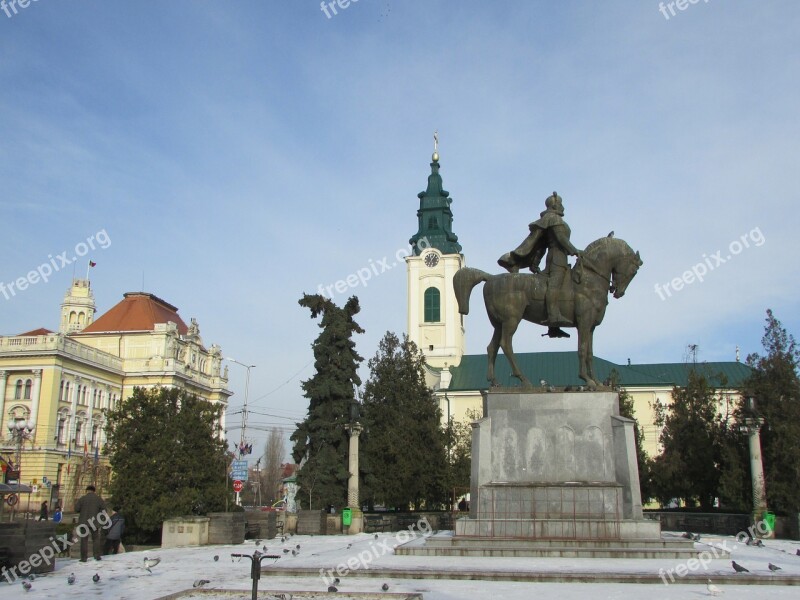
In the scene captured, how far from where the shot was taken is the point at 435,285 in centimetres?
7819

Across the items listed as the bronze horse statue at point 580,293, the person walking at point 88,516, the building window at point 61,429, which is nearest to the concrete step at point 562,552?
the bronze horse statue at point 580,293

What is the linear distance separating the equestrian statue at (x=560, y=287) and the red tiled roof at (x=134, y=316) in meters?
63.1

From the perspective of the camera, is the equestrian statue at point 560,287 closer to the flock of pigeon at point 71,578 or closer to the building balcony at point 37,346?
the flock of pigeon at point 71,578

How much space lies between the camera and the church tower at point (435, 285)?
3039 inches

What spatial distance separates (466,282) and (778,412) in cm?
1545

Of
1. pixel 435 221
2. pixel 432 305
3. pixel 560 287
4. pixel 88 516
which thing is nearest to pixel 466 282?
pixel 560 287

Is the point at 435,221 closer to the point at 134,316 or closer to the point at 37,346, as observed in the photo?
the point at 134,316

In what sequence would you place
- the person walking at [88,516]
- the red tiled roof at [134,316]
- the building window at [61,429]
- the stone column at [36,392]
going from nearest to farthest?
the person walking at [88,516] → the stone column at [36,392] → the building window at [61,429] → the red tiled roof at [134,316]

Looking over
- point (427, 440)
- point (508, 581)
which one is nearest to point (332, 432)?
point (427, 440)

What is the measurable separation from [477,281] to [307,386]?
1694 centimetres

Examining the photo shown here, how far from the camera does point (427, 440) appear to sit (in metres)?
33.7

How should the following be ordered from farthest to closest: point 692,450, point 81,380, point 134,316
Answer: point 134,316 → point 81,380 → point 692,450

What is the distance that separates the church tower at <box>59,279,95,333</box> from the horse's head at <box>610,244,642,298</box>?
7820 cm

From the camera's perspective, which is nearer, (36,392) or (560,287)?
(560,287)
